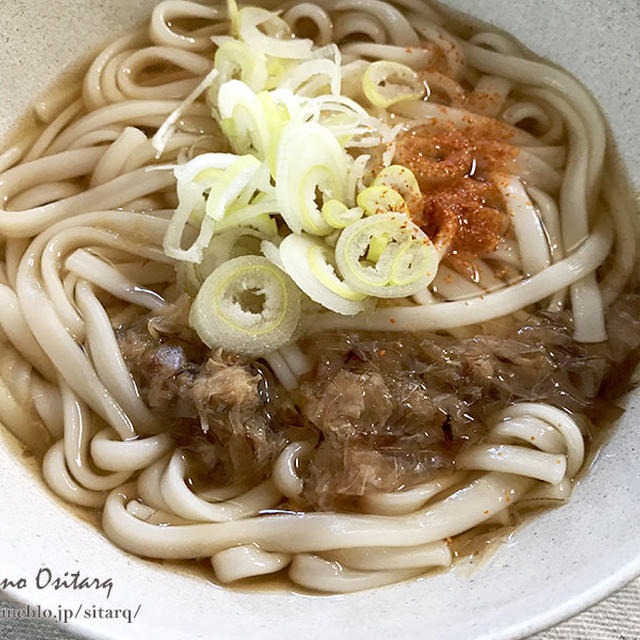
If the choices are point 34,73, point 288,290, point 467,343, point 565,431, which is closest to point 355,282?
point 288,290

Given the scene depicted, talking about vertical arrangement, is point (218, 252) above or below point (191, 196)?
below

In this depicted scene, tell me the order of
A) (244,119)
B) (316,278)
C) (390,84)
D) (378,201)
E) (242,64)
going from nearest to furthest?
1. (316,278)
2. (378,201)
3. (244,119)
4. (242,64)
5. (390,84)

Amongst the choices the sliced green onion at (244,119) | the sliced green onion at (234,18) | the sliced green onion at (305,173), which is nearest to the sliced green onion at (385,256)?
the sliced green onion at (305,173)

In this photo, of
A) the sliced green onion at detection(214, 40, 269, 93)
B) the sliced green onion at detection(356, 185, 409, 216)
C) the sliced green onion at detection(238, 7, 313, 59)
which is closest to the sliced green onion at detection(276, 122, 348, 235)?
the sliced green onion at detection(356, 185, 409, 216)

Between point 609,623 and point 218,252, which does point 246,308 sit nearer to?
point 218,252

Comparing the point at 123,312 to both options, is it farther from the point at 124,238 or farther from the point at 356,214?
the point at 356,214

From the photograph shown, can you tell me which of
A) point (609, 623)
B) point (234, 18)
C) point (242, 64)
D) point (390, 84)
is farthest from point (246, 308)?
point (609, 623)

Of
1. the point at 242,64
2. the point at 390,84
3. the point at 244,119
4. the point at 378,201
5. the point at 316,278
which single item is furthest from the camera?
the point at 390,84
